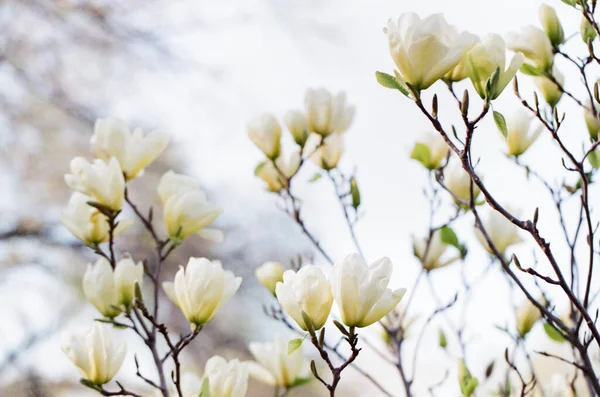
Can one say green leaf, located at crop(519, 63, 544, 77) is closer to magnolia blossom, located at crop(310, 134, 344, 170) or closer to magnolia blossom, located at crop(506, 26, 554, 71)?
magnolia blossom, located at crop(506, 26, 554, 71)

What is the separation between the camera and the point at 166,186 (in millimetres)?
595

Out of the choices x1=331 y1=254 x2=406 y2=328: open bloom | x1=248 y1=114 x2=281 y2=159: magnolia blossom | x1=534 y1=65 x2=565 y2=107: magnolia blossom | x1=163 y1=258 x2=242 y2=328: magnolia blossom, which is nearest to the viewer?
x1=331 y1=254 x2=406 y2=328: open bloom

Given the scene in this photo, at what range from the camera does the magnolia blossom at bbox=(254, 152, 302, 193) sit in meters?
0.76

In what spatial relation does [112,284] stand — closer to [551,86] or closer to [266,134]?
[266,134]

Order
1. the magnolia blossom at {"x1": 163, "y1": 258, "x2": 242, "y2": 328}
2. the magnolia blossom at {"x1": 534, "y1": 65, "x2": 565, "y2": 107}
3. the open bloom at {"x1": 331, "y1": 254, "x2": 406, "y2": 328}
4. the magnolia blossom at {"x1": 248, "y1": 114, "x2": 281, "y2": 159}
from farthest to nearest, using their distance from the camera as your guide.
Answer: the magnolia blossom at {"x1": 248, "y1": 114, "x2": 281, "y2": 159}
the magnolia blossom at {"x1": 534, "y1": 65, "x2": 565, "y2": 107}
the magnolia blossom at {"x1": 163, "y1": 258, "x2": 242, "y2": 328}
the open bloom at {"x1": 331, "y1": 254, "x2": 406, "y2": 328}

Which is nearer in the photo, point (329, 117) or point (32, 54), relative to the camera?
point (329, 117)

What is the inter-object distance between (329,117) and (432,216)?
0.60 feet

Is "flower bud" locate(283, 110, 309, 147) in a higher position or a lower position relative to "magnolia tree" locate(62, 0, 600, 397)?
higher

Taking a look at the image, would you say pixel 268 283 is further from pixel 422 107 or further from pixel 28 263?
pixel 28 263

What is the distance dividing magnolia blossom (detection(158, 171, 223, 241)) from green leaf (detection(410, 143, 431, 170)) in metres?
0.24

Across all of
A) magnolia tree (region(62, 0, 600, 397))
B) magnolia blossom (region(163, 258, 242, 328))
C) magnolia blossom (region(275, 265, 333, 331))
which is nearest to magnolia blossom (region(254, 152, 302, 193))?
magnolia tree (region(62, 0, 600, 397))

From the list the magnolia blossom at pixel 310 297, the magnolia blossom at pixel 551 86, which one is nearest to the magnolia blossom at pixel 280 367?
the magnolia blossom at pixel 310 297

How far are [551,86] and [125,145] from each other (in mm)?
435

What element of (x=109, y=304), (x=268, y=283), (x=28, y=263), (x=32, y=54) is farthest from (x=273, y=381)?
(x=32, y=54)
